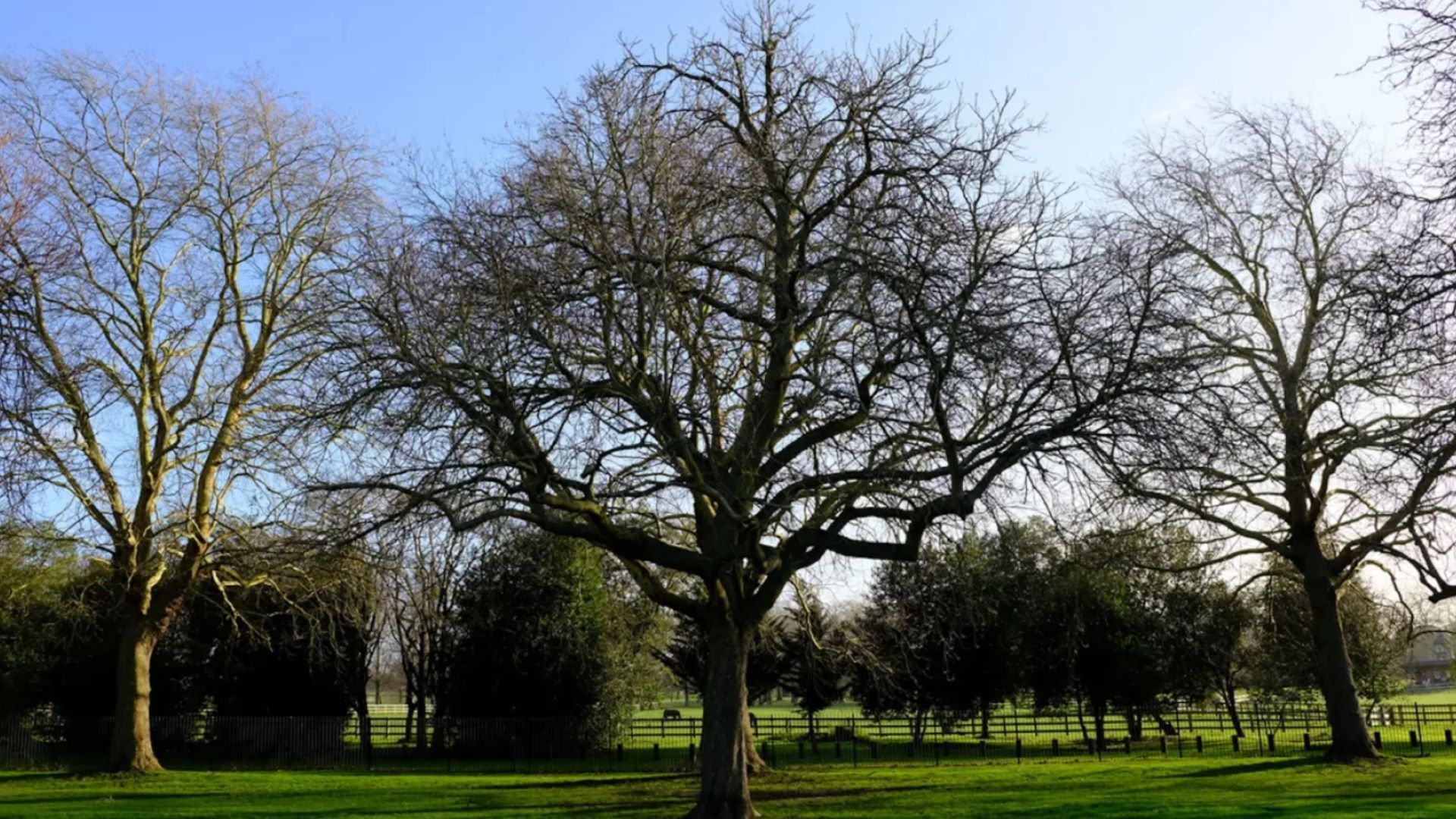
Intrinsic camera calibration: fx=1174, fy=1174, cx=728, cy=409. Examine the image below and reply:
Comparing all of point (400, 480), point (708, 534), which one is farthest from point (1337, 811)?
point (400, 480)

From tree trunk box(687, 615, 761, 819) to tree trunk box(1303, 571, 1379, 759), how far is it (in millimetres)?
14763

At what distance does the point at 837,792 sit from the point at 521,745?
14113 mm

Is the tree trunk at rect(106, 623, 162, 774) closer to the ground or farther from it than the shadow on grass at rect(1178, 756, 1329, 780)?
farther from it

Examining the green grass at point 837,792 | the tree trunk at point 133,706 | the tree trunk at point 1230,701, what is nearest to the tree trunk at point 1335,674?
the green grass at point 837,792

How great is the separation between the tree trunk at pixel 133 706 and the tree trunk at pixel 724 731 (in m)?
15.0

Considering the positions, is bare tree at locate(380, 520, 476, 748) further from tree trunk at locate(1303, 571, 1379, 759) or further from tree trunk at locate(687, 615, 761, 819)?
tree trunk at locate(1303, 571, 1379, 759)

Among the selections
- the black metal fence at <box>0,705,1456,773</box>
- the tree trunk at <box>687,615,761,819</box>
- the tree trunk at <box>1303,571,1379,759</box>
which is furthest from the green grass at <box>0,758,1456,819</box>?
the black metal fence at <box>0,705,1456,773</box>

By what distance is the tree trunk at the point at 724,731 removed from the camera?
1521 cm

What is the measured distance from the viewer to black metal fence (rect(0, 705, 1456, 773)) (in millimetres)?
29688

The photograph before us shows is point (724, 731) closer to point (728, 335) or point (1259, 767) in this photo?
point (728, 335)

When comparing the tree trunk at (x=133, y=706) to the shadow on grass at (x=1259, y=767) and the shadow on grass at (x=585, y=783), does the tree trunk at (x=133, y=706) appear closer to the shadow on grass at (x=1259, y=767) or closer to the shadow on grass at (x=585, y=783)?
the shadow on grass at (x=585, y=783)

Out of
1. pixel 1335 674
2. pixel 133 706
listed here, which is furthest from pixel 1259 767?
pixel 133 706

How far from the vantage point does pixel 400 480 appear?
1470cm

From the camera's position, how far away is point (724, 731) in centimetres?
1540
